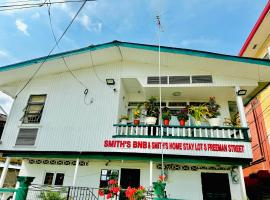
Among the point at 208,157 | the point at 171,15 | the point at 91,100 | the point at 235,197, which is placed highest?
the point at 171,15

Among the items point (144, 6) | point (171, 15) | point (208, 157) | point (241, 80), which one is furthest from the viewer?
point (241, 80)

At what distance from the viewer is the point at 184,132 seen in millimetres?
7887

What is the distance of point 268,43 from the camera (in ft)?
34.5

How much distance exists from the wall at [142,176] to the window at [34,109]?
193cm

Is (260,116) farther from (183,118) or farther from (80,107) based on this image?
(80,107)

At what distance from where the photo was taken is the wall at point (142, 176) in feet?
26.1

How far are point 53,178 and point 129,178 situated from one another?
339cm

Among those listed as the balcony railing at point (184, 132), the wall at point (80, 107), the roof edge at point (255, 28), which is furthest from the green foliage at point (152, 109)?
the roof edge at point (255, 28)

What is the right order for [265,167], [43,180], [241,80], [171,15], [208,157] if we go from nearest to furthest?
1. [171,15]
2. [208,157]
3. [241,80]
4. [43,180]
5. [265,167]

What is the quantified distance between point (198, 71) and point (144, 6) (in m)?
4.17

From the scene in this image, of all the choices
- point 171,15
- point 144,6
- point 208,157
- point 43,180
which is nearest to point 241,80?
point 208,157

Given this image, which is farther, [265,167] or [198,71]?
[265,167]

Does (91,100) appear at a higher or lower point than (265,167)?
higher

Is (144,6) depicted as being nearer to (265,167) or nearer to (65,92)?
(65,92)
